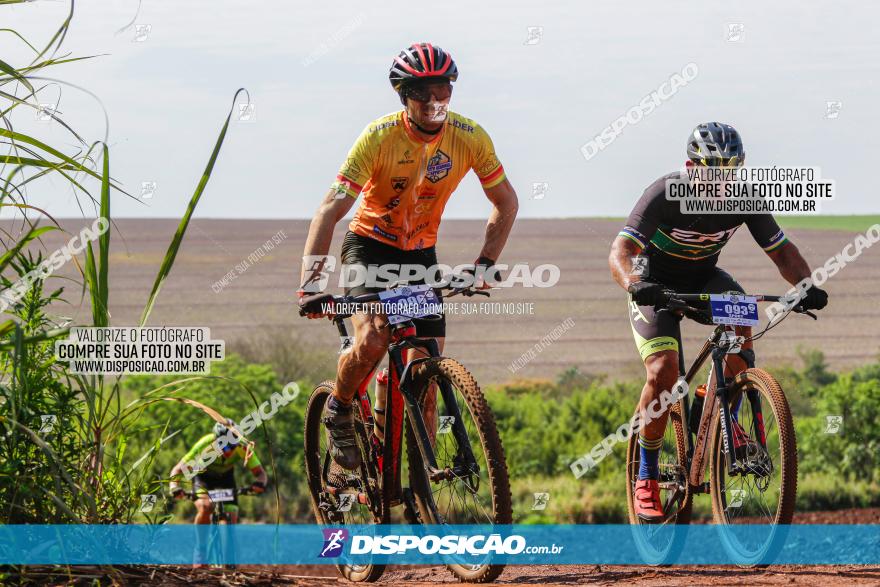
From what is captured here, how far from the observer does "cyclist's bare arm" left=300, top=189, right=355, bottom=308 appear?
5.91 m

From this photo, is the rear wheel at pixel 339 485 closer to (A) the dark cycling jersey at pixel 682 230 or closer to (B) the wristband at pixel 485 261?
(B) the wristband at pixel 485 261

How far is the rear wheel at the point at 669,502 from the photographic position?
6.89 metres

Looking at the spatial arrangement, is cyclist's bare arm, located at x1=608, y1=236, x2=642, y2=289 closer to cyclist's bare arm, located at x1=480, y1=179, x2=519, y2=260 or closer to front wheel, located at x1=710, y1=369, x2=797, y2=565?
cyclist's bare arm, located at x1=480, y1=179, x2=519, y2=260

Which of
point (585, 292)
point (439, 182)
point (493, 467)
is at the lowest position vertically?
point (493, 467)

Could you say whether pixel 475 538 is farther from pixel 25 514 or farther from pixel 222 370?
pixel 222 370

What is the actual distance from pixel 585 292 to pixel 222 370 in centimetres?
1436

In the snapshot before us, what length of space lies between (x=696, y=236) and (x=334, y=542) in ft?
9.14

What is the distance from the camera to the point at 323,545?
698cm

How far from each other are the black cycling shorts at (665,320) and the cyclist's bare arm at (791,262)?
0.88 ft

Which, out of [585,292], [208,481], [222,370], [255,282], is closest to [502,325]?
[585,292]

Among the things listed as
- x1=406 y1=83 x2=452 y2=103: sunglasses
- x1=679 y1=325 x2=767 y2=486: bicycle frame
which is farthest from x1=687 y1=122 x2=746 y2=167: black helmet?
x1=406 y1=83 x2=452 y2=103: sunglasses

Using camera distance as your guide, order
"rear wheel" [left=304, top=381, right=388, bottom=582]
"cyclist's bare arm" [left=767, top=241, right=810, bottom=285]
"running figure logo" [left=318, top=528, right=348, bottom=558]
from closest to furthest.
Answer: "rear wheel" [left=304, top=381, right=388, bottom=582], "cyclist's bare arm" [left=767, top=241, right=810, bottom=285], "running figure logo" [left=318, top=528, right=348, bottom=558]

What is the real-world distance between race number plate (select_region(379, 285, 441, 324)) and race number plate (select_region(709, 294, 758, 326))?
155 cm

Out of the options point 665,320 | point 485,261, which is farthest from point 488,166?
point 665,320
